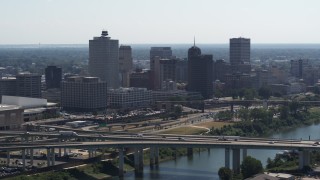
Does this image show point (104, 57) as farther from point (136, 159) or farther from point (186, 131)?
point (136, 159)

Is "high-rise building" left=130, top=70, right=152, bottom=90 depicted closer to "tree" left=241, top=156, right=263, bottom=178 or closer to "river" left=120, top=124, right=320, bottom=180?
"river" left=120, top=124, right=320, bottom=180

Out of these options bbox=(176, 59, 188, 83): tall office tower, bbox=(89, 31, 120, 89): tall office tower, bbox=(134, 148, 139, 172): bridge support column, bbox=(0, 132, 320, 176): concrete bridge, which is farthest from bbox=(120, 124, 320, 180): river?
bbox=(176, 59, 188, 83): tall office tower

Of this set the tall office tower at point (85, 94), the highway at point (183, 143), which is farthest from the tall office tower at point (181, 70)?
the highway at point (183, 143)

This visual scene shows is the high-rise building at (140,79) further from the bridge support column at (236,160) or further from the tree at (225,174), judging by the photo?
the tree at (225,174)

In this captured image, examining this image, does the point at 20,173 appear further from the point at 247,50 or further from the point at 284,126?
the point at 247,50

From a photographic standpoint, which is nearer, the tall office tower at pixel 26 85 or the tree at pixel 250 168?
the tree at pixel 250 168

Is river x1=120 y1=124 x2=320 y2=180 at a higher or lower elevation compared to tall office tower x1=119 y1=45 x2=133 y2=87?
lower

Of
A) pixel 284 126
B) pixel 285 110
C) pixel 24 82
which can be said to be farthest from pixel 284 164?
pixel 24 82
